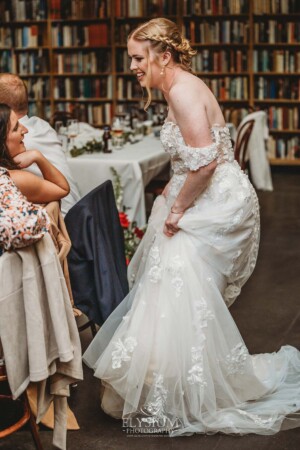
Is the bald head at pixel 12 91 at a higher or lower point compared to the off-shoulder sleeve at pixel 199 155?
higher

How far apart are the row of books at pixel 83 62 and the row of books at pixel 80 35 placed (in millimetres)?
122

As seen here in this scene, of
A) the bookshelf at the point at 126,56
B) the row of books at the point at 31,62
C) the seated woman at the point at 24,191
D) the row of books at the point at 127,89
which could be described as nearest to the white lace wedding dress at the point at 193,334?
the seated woman at the point at 24,191

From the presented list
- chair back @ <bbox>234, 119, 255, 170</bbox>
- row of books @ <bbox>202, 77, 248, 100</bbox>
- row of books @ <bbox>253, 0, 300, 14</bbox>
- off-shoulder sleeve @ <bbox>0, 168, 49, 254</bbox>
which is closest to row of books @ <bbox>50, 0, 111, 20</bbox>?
row of books @ <bbox>202, 77, 248, 100</bbox>

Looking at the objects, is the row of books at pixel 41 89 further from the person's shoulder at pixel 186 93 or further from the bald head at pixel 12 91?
the person's shoulder at pixel 186 93

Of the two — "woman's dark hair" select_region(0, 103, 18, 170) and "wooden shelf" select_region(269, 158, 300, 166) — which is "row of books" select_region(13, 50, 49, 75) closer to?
"wooden shelf" select_region(269, 158, 300, 166)

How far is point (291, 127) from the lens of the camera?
349 inches

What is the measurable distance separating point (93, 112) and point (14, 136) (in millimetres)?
6731

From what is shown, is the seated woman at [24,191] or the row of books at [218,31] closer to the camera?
the seated woman at [24,191]

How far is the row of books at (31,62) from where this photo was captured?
9352 mm

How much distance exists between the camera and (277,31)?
8656 millimetres

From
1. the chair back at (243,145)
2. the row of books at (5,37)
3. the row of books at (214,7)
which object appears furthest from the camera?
the row of books at (5,37)

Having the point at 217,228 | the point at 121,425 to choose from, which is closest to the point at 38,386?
the point at 121,425


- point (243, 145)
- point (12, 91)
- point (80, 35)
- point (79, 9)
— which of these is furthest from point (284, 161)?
point (12, 91)

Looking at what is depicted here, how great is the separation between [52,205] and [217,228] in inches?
25.6
